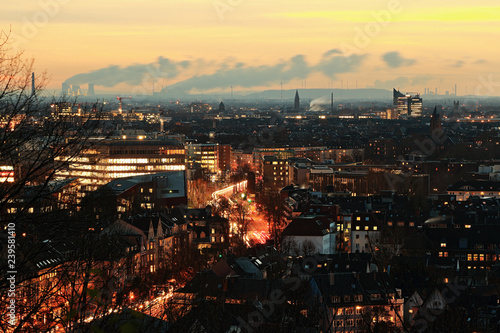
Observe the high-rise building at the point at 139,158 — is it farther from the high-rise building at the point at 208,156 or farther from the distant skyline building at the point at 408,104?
the distant skyline building at the point at 408,104

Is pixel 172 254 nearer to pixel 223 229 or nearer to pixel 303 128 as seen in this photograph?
pixel 223 229

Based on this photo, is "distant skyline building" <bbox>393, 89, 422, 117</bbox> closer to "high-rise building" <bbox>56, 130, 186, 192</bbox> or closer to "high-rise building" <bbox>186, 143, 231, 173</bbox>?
"high-rise building" <bbox>186, 143, 231, 173</bbox>

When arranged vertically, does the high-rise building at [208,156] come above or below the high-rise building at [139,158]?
below

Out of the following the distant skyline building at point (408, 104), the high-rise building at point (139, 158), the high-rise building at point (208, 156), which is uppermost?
the high-rise building at point (139, 158)

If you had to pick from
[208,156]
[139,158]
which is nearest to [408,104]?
[208,156]

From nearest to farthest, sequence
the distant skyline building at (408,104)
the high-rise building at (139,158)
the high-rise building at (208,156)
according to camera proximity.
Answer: the high-rise building at (139,158) < the high-rise building at (208,156) < the distant skyline building at (408,104)

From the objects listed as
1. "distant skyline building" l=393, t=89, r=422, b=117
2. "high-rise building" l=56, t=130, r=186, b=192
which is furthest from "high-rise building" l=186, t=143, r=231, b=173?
"distant skyline building" l=393, t=89, r=422, b=117

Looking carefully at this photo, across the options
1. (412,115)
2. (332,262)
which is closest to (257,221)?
(332,262)

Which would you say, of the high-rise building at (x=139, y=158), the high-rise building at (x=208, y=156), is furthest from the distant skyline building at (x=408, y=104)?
the high-rise building at (x=139, y=158)

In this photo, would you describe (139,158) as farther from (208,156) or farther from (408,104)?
(408,104)

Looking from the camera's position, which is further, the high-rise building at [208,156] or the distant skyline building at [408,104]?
the distant skyline building at [408,104]
